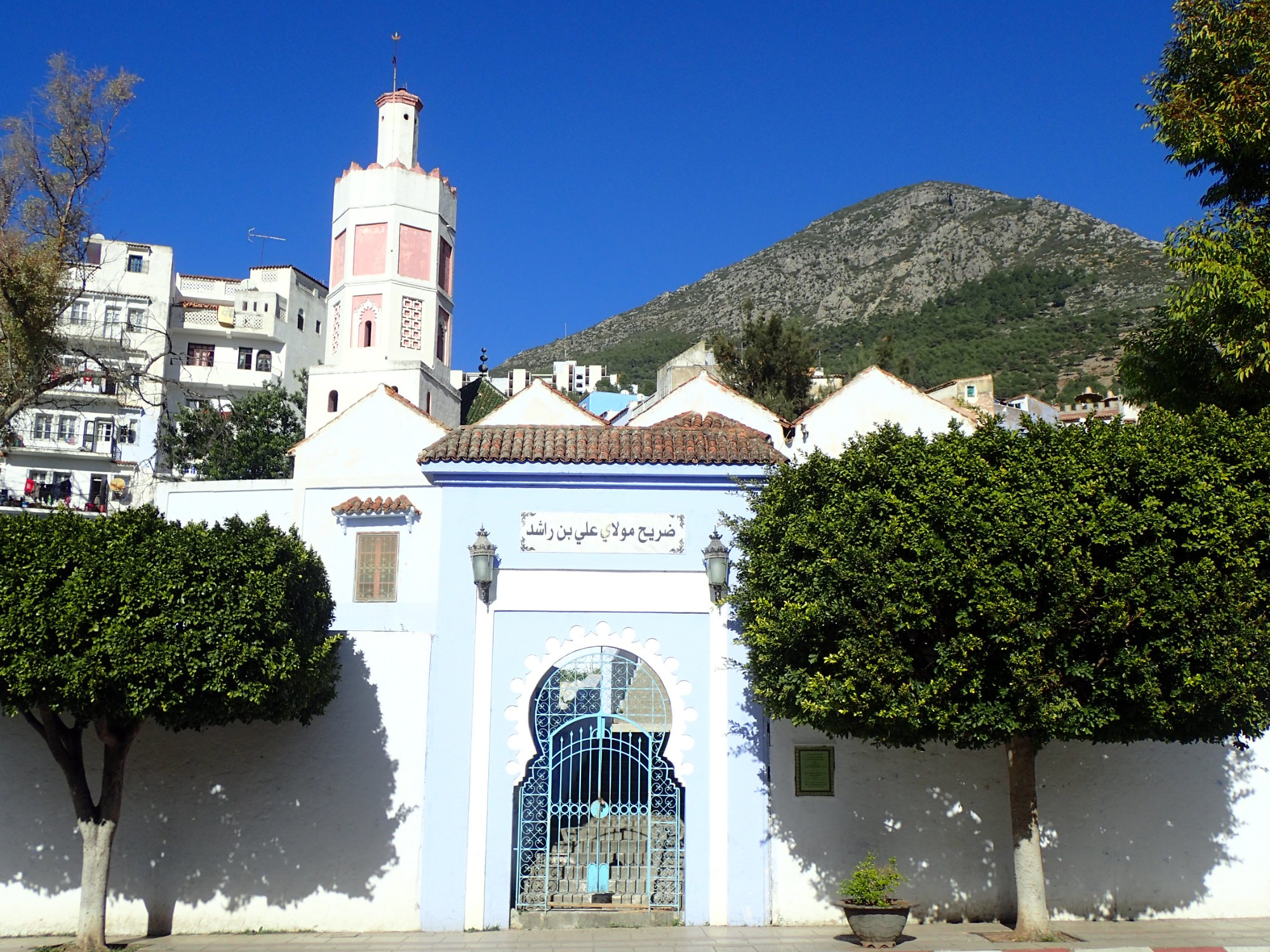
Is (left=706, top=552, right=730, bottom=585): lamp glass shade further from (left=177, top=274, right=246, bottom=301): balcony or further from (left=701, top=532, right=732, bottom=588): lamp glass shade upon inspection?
(left=177, top=274, right=246, bottom=301): balcony

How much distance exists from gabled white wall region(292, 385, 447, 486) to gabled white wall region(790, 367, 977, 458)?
29.0ft

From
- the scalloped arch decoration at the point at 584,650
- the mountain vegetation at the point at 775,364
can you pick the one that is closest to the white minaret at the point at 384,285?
the mountain vegetation at the point at 775,364

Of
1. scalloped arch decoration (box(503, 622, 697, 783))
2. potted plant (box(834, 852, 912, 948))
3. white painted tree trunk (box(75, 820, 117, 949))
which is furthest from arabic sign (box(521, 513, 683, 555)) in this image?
white painted tree trunk (box(75, 820, 117, 949))

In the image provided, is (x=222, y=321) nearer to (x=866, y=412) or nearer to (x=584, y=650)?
(x=866, y=412)

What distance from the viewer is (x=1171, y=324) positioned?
54.6 feet

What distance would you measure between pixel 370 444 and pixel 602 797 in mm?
14412

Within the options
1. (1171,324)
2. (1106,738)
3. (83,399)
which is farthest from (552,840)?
(83,399)

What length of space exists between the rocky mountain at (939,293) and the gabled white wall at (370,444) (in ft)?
88.9

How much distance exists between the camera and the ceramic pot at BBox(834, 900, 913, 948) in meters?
12.1

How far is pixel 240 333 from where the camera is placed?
185ft

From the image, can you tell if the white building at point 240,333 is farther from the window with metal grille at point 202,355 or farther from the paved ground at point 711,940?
the paved ground at point 711,940

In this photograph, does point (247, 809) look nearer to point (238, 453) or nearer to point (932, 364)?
point (238, 453)

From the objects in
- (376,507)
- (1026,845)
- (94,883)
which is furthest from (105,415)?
(1026,845)

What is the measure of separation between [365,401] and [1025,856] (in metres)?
18.4
